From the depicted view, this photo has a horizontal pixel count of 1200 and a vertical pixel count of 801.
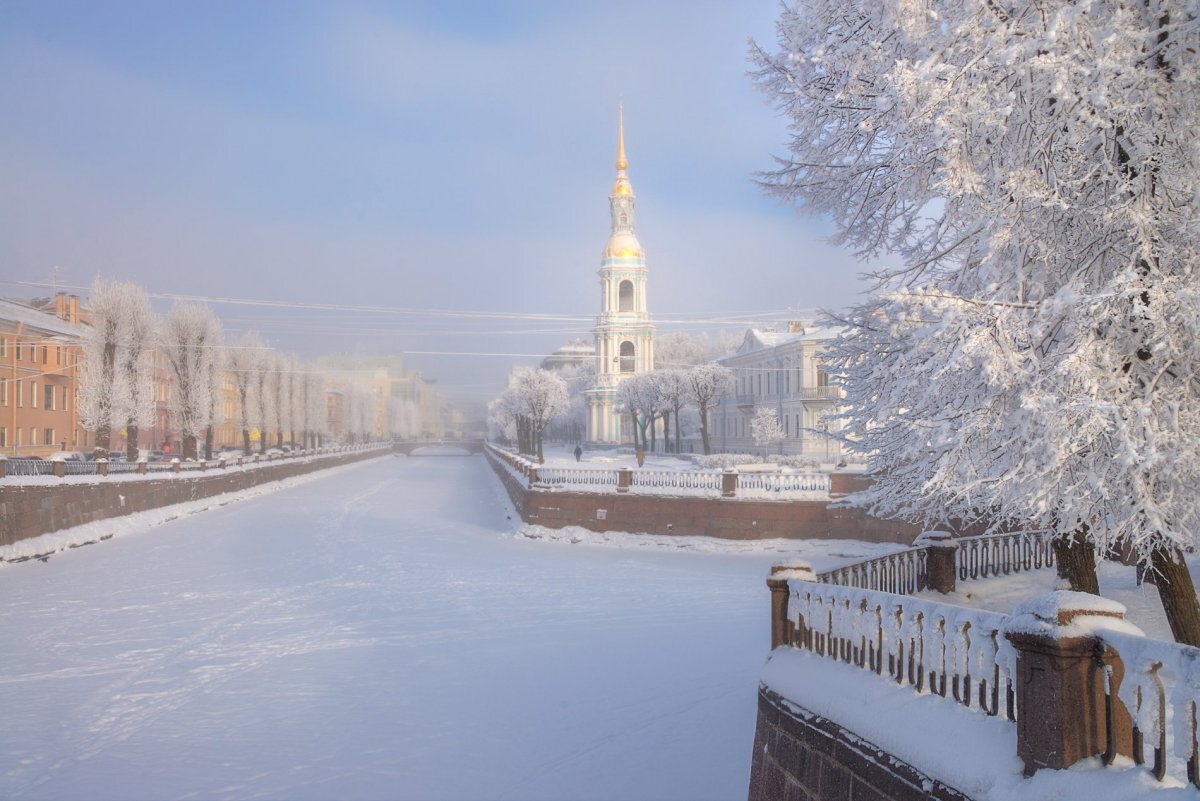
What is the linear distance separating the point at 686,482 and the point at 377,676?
1495 centimetres

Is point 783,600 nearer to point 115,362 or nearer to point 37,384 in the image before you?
point 115,362

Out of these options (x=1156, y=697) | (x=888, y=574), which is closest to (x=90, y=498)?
(x=888, y=574)

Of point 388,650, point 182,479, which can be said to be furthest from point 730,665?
point 182,479

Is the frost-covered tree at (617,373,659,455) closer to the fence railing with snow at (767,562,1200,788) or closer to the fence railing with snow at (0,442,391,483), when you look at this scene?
the fence railing with snow at (0,442,391,483)

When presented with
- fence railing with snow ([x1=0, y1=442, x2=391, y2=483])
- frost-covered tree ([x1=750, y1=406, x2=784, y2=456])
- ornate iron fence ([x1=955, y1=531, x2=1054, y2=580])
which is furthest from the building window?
ornate iron fence ([x1=955, y1=531, x2=1054, y2=580])

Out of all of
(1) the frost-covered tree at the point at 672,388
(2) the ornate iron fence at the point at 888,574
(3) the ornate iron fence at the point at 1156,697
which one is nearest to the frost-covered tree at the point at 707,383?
(1) the frost-covered tree at the point at 672,388

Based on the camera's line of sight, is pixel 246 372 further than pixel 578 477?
Yes

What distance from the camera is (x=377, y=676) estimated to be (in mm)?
11961

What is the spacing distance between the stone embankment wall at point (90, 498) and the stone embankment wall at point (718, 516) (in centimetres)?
1308

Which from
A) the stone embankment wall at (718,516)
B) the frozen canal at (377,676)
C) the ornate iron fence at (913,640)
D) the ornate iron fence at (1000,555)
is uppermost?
the ornate iron fence at (913,640)

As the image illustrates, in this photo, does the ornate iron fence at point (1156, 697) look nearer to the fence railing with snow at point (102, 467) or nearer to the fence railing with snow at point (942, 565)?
the fence railing with snow at point (942, 565)

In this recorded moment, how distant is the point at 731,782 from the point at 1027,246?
606 centimetres

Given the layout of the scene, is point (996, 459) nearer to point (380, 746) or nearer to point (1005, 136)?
point (1005, 136)

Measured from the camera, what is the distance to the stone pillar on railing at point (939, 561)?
10383 millimetres
